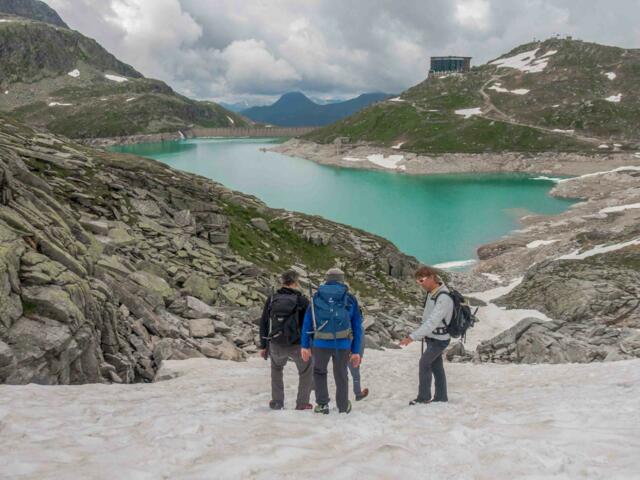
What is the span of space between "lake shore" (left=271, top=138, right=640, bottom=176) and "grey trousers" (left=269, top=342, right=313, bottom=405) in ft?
475

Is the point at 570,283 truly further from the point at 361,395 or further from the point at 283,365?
the point at 283,365

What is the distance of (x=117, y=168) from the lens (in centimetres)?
3177

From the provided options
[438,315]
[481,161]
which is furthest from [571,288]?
[481,161]

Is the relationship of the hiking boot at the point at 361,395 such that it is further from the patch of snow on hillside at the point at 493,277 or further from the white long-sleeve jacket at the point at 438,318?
the patch of snow on hillside at the point at 493,277

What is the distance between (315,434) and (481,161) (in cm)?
16188

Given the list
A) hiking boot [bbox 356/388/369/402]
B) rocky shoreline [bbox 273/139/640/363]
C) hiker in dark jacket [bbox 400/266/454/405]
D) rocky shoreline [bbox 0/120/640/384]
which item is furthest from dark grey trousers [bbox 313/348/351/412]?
rocky shoreline [bbox 273/139/640/363]

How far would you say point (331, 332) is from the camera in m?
8.40

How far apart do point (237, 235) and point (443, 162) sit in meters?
135

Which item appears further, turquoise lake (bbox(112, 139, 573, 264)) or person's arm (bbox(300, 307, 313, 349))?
turquoise lake (bbox(112, 139, 573, 264))

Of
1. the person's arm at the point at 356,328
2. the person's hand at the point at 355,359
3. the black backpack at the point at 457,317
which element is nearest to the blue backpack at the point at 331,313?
the person's arm at the point at 356,328

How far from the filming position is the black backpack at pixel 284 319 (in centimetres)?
880

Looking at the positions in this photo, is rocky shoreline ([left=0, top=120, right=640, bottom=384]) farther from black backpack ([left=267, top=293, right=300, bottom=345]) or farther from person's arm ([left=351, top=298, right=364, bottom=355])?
person's arm ([left=351, top=298, right=364, bottom=355])

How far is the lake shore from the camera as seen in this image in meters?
138

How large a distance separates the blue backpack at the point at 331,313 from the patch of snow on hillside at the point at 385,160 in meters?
154
